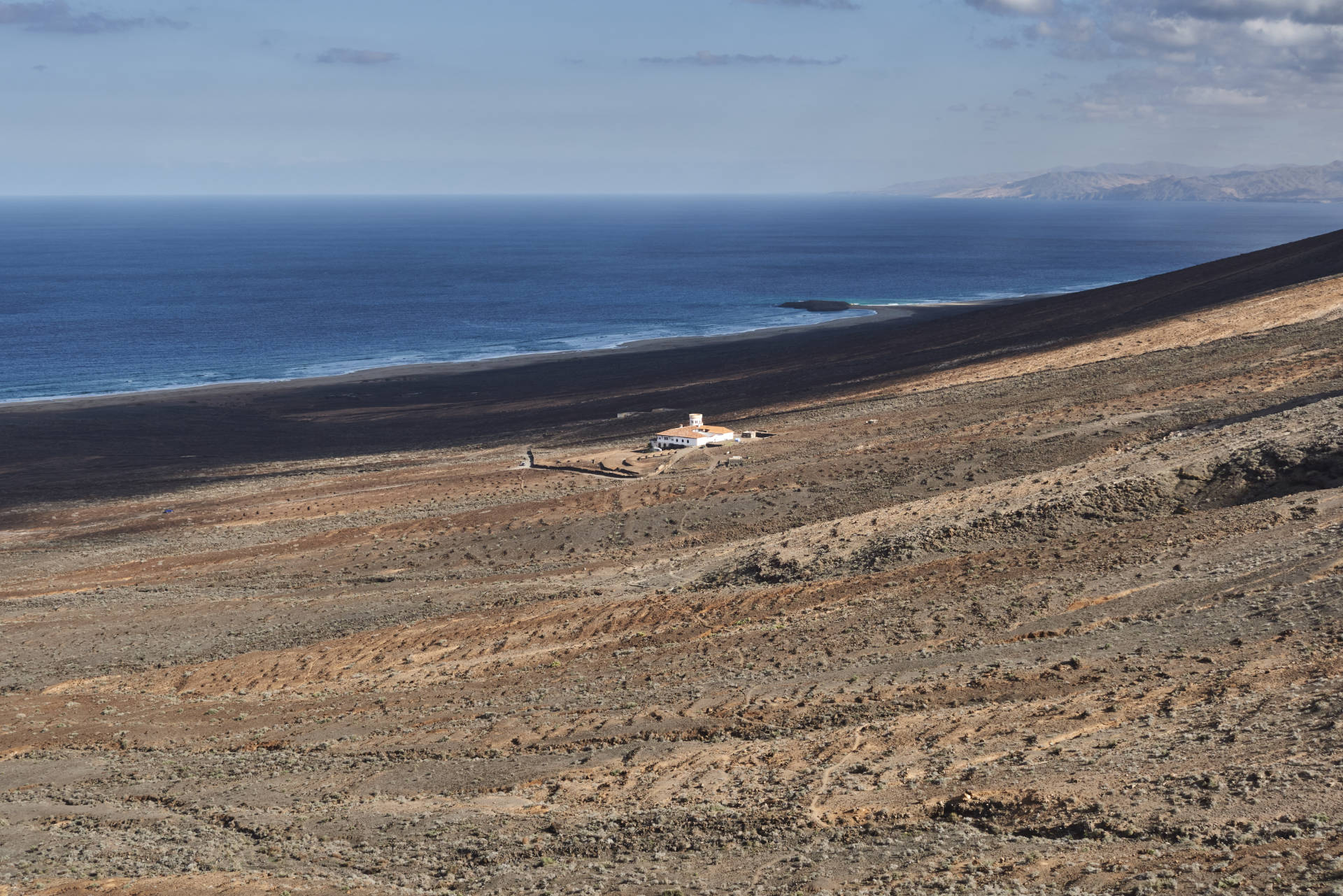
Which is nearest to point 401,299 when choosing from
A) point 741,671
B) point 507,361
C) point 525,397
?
point 507,361

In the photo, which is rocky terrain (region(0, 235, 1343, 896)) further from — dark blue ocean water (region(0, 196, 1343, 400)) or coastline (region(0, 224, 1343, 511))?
dark blue ocean water (region(0, 196, 1343, 400))

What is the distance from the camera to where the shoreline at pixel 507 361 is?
257 feet

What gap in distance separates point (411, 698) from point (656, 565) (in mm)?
9754

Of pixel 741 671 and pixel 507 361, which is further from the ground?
pixel 507 361

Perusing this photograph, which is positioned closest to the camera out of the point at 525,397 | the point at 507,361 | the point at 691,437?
the point at 691,437

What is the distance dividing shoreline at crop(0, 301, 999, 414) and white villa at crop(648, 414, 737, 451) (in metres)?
42.4

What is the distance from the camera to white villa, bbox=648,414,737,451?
4706 cm

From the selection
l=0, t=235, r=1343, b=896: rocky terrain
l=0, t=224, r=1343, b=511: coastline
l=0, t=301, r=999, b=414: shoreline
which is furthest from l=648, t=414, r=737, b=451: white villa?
l=0, t=301, r=999, b=414: shoreline

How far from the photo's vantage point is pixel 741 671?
73.5 ft

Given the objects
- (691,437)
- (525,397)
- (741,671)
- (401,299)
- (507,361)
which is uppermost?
(401,299)

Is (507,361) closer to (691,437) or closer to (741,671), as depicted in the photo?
(691,437)

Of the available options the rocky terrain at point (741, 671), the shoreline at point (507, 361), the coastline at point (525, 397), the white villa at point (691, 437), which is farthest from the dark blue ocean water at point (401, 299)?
the rocky terrain at point (741, 671)

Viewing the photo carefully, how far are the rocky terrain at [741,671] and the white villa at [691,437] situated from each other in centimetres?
204

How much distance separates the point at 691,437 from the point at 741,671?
25.3 m
